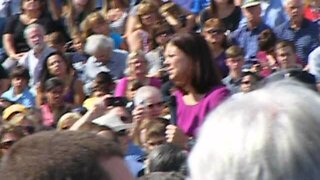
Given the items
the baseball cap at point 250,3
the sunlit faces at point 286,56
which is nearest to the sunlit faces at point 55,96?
the sunlit faces at point 286,56

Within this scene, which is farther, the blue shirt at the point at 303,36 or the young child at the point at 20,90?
the young child at the point at 20,90

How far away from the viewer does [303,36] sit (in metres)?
9.36

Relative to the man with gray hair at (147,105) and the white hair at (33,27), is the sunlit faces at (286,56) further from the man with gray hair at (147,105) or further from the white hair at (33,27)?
the white hair at (33,27)

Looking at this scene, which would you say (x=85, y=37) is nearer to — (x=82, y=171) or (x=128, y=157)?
(x=128, y=157)

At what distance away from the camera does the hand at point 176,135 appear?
558cm

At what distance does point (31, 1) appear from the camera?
11.5 m

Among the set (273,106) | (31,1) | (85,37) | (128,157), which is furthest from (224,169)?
(31,1)

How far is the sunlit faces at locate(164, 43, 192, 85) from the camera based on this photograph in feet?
20.1

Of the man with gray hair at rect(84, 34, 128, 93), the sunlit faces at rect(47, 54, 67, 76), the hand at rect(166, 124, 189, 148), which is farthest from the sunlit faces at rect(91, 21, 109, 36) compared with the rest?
the hand at rect(166, 124, 189, 148)

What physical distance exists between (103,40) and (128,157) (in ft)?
12.6

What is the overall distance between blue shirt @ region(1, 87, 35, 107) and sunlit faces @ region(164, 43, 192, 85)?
3.18 meters

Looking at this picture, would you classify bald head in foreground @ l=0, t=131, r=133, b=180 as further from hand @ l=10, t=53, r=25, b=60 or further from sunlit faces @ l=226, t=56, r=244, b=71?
hand @ l=10, t=53, r=25, b=60

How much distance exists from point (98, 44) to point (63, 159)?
7.85 m

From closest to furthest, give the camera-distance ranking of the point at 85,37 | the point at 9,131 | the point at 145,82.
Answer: the point at 9,131
the point at 145,82
the point at 85,37
